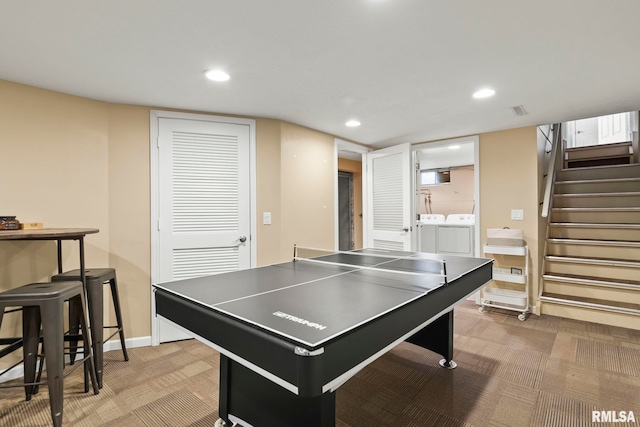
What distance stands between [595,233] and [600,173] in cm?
104

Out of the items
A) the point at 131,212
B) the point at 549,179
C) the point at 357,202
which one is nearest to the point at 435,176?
the point at 357,202

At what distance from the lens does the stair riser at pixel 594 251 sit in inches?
135

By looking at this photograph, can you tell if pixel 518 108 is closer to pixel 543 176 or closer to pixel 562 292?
pixel 543 176

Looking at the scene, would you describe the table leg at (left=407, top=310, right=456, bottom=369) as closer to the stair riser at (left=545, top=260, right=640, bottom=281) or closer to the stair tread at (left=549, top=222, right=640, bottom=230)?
the stair riser at (left=545, top=260, right=640, bottom=281)

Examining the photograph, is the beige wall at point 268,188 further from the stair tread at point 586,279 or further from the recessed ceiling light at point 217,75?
the stair tread at point 586,279

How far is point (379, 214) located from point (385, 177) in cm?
54

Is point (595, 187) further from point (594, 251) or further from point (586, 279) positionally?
point (586, 279)

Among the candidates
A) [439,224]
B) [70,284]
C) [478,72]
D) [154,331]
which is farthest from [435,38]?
[439,224]

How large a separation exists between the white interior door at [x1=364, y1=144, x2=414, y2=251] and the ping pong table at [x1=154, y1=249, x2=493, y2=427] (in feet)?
6.71

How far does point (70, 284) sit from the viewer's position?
189 centimetres

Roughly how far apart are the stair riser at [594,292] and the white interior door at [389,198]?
169cm

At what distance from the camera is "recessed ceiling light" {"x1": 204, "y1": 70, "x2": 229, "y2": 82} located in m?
2.17

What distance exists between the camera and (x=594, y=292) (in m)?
3.40

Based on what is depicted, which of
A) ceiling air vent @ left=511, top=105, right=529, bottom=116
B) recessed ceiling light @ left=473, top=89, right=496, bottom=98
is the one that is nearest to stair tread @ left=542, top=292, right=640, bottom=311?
ceiling air vent @ left=511, top=105, right=529, bottom=116
